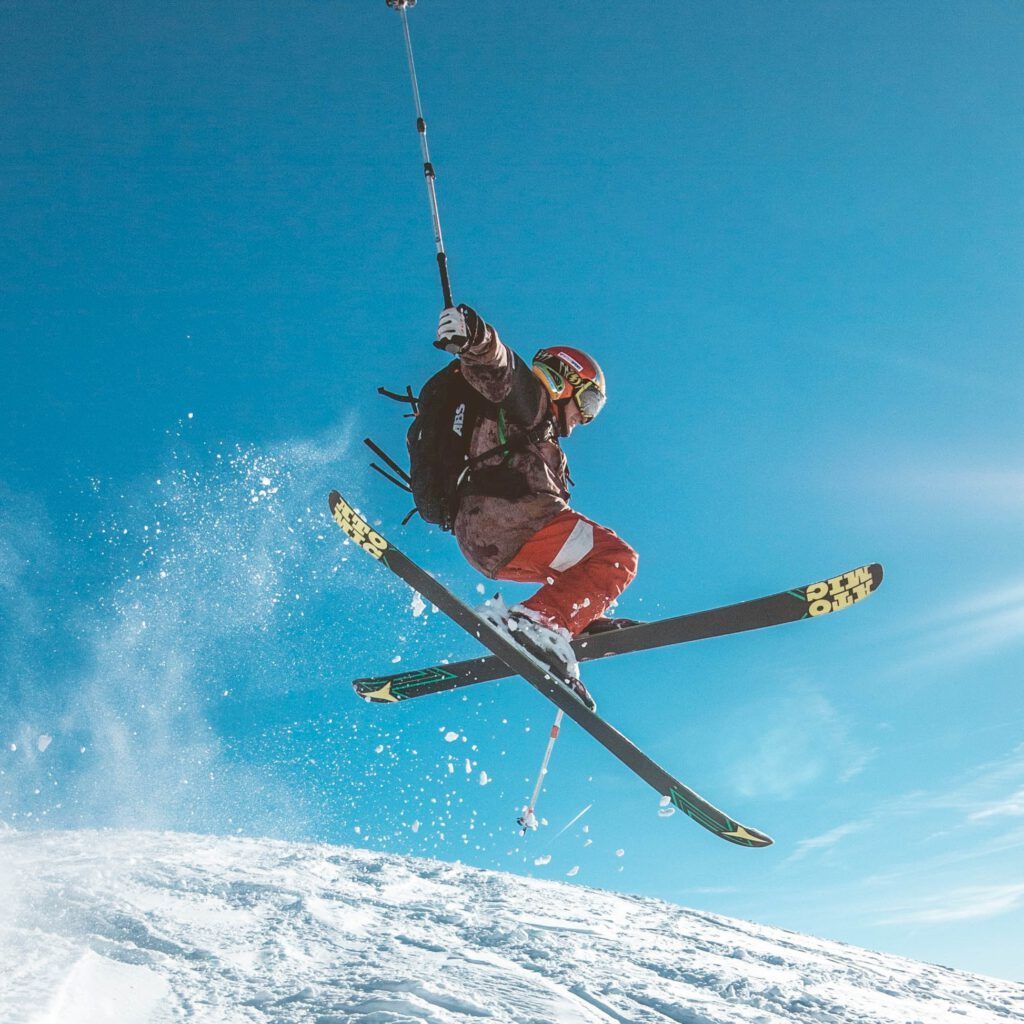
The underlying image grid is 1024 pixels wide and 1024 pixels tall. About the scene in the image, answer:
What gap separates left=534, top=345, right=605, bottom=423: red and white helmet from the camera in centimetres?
487

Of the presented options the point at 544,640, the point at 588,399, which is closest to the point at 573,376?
the point at 588,399

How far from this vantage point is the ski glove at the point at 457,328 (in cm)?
373

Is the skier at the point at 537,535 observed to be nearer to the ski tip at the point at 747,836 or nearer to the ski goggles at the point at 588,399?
the ski goggles at the point at 588,399

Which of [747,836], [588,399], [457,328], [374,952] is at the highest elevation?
[588,399]

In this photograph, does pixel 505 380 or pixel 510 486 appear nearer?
pixel 505 380

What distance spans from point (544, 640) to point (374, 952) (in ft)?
23.2

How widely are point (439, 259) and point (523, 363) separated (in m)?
0.84

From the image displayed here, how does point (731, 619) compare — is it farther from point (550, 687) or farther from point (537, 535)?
point (537, 535)

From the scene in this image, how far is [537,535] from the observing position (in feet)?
15.3

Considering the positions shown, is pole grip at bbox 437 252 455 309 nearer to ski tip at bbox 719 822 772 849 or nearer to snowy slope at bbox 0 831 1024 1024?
ski tip at bbox 719 822 772 849

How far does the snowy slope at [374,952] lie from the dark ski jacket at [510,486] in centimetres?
527

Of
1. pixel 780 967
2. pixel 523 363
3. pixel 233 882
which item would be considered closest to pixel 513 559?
pixel 523 363

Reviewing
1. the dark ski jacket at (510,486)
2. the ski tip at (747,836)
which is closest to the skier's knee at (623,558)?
the dark ski jacket at (510,486)

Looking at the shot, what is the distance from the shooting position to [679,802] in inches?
217
